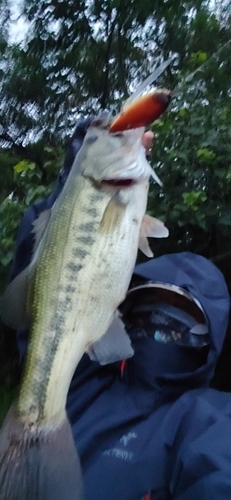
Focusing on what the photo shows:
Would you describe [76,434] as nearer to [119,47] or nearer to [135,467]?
[135,467]

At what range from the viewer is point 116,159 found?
1.67m

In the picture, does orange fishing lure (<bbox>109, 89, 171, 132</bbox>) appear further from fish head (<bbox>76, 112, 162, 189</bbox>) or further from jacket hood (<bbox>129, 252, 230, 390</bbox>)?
jacket hood (<bbox>129, 252, 230, 390</bbox>)

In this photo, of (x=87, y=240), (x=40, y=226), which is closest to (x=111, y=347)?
(x=87, y=240)

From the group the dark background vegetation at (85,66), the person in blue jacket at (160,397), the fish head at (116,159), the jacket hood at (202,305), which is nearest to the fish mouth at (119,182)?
the fish head at (116,159)

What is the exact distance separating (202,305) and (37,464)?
74 cm

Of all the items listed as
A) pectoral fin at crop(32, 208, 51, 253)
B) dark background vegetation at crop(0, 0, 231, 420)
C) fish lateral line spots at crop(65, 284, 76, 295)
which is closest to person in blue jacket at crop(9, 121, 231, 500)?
pectoral fin at crop(32, 208, 51, 253)

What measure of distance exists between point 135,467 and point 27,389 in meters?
0.43

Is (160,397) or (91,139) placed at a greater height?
(91,139)

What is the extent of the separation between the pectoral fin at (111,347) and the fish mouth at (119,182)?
353mm

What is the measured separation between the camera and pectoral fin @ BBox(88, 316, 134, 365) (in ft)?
5.18

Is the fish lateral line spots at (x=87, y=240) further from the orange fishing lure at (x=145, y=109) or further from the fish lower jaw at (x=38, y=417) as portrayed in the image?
the fish lower jaw at (x=38, y=417)

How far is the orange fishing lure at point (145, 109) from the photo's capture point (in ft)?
4.77

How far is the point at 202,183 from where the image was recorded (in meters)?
3.16

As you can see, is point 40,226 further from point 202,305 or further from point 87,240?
point 202,305
